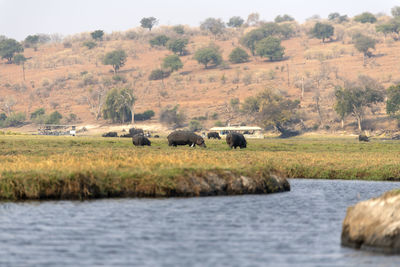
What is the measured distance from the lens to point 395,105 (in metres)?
115

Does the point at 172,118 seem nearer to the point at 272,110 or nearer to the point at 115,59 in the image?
the point at 272,110

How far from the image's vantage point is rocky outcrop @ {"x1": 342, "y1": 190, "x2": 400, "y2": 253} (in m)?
16.9

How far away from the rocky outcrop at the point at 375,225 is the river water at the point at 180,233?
0.38 meters

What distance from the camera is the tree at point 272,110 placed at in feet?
402

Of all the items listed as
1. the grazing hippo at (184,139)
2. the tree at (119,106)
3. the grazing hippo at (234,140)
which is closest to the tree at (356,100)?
the tree at (119,106)

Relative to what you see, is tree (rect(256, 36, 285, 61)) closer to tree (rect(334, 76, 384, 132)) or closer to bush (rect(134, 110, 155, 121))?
bush (rect(134, 110, 155, 121))

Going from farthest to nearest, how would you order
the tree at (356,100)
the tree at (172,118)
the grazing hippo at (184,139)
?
the tree at (172,118)
the tree at (356,100)
the grazing hippo at (184,139)

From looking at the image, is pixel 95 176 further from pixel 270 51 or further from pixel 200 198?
pixel 270 51

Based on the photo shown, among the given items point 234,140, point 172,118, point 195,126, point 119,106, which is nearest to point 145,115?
point 119,106

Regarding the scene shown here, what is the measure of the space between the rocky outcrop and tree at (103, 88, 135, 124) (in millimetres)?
119231

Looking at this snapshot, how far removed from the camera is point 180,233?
19156 millimetres

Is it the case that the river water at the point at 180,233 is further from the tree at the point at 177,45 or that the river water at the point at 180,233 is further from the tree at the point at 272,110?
the tree at the point at 177,45

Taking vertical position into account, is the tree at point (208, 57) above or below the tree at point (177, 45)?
below

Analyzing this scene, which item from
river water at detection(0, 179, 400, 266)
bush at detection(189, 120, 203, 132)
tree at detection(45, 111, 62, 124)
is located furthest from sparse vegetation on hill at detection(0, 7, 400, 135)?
river water at detection(0, 179, 400, 266)
